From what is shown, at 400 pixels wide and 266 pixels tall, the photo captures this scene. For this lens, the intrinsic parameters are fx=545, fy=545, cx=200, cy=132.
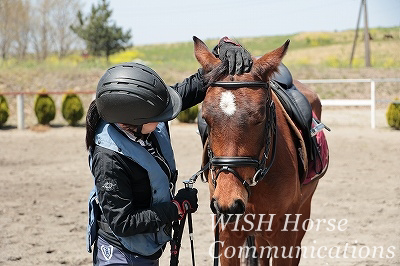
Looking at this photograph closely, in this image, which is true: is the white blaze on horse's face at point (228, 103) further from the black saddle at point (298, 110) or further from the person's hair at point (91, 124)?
the black saddle at point (298, 110)

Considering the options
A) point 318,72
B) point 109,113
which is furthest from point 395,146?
point 318,72

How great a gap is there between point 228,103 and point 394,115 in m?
13.1

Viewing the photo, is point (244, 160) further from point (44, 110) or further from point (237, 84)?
point (44, 110)

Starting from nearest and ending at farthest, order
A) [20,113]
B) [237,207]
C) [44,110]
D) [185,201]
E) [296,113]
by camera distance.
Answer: [237,207], [185,201], [296,113], [20,113], [44,110]

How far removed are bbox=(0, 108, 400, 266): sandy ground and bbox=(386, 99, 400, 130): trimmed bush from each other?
840 millimetres

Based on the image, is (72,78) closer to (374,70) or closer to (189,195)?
(374,70)

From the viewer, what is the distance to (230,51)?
2924mm

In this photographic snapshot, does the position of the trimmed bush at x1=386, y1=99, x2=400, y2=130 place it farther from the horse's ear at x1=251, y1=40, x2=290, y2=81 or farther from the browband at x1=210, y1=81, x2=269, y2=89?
the browband at x1=210, y1=81, x2=269, y2=89

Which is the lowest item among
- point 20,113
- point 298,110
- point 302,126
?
point 20,113

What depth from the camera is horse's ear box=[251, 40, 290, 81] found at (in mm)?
2885

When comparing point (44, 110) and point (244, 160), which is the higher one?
point (244, 160)

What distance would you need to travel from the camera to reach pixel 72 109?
16.6 meters

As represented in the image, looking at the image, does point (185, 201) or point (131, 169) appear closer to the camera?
point (131, 169)

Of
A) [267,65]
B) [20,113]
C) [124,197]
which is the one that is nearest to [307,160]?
[267,65]
